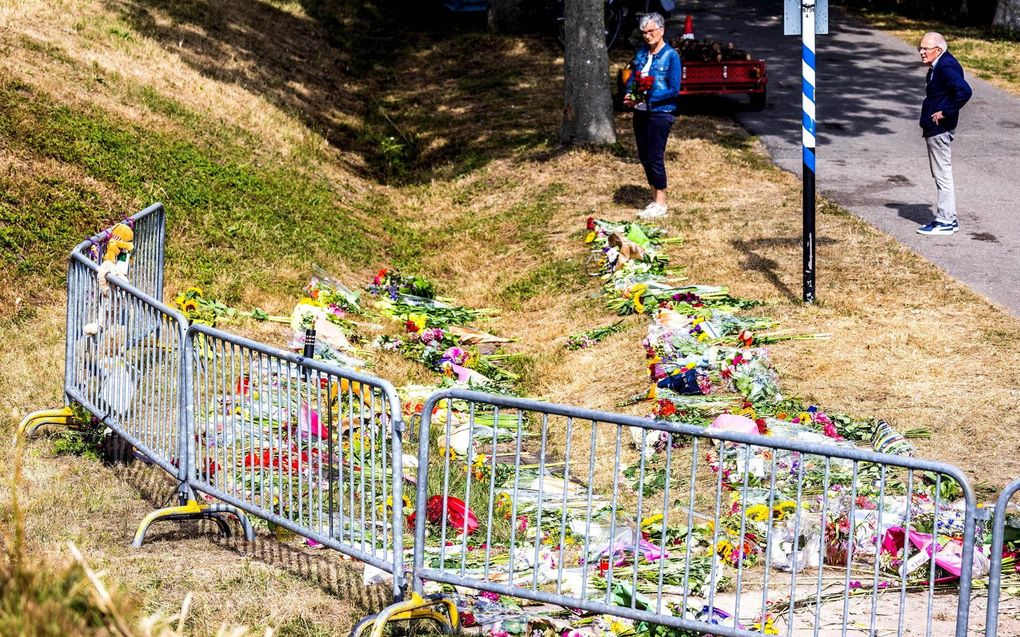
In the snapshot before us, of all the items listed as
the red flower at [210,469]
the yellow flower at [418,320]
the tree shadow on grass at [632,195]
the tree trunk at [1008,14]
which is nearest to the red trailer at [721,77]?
the tree shadow on grass at [632,195]

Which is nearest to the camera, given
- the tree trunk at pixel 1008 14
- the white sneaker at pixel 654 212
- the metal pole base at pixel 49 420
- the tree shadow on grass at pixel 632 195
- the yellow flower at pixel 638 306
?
the metal pole base at pixel 49 420

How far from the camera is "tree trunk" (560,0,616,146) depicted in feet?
54.7

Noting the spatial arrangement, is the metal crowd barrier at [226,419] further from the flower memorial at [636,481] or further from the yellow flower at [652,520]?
the yellow flower at [652,520]

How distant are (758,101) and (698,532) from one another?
44.1 feet

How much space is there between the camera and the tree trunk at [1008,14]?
86.3 feet

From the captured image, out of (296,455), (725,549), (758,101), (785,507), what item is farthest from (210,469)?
(758,101)

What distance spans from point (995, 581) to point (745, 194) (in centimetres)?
1029

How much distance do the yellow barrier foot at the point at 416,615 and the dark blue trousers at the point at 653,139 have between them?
27.1 ft

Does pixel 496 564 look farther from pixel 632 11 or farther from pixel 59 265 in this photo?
pixel 632 11

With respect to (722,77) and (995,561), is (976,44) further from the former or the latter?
(995,561)

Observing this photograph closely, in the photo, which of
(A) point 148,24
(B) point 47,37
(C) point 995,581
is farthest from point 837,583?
(A) point 148,24

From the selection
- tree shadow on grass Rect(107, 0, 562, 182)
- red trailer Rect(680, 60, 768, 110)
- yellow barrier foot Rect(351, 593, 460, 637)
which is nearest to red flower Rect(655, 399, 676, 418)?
yellow barrier foot Rect(351, 593, 460, 637)

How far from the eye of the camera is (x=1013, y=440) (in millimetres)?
7801

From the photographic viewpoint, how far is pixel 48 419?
7895 mm
